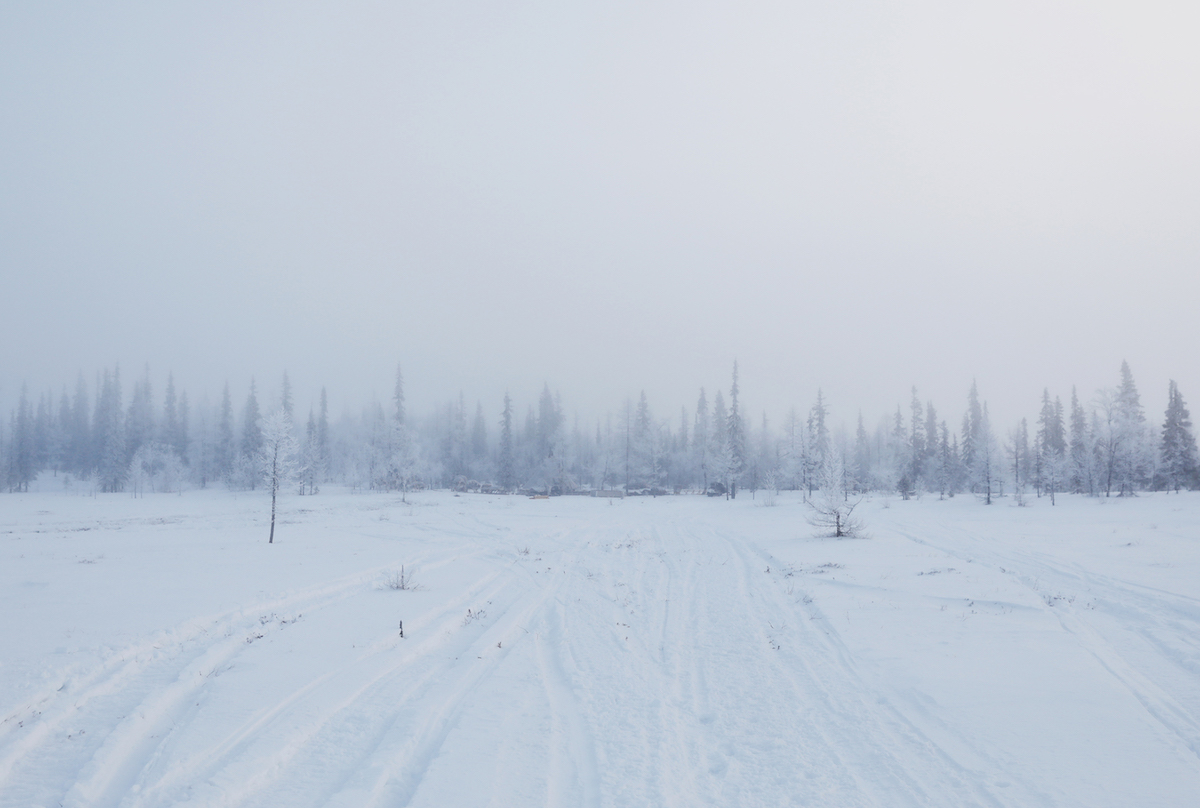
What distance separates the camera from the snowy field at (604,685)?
5336 millimetres

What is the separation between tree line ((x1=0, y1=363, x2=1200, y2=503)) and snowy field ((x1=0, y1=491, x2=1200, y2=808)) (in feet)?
152

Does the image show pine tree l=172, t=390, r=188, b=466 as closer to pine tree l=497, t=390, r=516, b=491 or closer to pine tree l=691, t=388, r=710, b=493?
pine tree l=497, t=390, r=516, b=491

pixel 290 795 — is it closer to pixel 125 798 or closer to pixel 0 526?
pixel 125 798

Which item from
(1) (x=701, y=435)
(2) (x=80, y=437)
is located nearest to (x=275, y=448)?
(1) (x=701, y=435)

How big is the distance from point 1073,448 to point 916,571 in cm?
6661

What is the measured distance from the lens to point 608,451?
9738 centimetres

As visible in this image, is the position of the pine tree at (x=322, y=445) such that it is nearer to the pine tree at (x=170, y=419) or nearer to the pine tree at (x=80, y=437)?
the pine tree at (x=170, y=419)

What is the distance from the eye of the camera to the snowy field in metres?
5.34

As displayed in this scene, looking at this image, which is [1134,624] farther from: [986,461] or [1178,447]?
[1178,447]

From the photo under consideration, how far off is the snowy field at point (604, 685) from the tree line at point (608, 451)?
46347 mm

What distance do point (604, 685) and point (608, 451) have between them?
89.5m

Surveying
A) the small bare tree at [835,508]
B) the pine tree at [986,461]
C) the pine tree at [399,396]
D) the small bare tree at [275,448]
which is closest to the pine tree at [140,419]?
the pine tree at [399,396]

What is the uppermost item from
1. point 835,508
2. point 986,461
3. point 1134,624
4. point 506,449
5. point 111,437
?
point 111,437

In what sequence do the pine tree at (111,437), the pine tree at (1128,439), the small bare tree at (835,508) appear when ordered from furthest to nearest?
the pine tree at (111,437) < the pine tree at (1128,439) < the small bare tree at (835,508)
